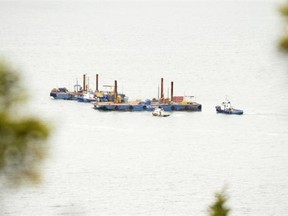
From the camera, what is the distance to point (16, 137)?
452 cm

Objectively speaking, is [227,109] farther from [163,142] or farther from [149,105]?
[163,142]

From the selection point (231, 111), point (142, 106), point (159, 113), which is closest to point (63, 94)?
point (142, 106)

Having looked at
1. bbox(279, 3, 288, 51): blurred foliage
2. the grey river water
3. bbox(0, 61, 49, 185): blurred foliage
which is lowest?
the grey river water

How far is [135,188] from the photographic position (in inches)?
1850

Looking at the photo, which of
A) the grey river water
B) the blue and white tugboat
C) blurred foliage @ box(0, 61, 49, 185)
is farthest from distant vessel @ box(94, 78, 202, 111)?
blurred foliage @ box(0, 61, 49, 185)

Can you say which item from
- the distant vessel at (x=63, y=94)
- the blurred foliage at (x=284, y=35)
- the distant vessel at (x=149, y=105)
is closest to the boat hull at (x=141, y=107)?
the distant vessel at (x=149, y=105)

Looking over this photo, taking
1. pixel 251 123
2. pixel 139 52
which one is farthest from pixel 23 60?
pixel 251 123

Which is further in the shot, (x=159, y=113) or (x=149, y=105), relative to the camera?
(x=149, y=105)

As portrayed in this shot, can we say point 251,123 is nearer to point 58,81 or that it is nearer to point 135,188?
point 135,188

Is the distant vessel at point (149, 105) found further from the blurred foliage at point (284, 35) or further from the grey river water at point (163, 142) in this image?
the blurred foliage at point (284, 35)

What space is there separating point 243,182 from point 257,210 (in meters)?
7.49

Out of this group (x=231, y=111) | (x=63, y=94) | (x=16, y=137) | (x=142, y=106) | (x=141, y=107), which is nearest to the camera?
(x=16, y=137)

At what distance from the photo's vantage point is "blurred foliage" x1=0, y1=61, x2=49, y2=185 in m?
4.45

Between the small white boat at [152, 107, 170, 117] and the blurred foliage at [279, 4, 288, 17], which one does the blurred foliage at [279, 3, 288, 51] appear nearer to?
the blurred foliage at [279, 4, 288, 17]
